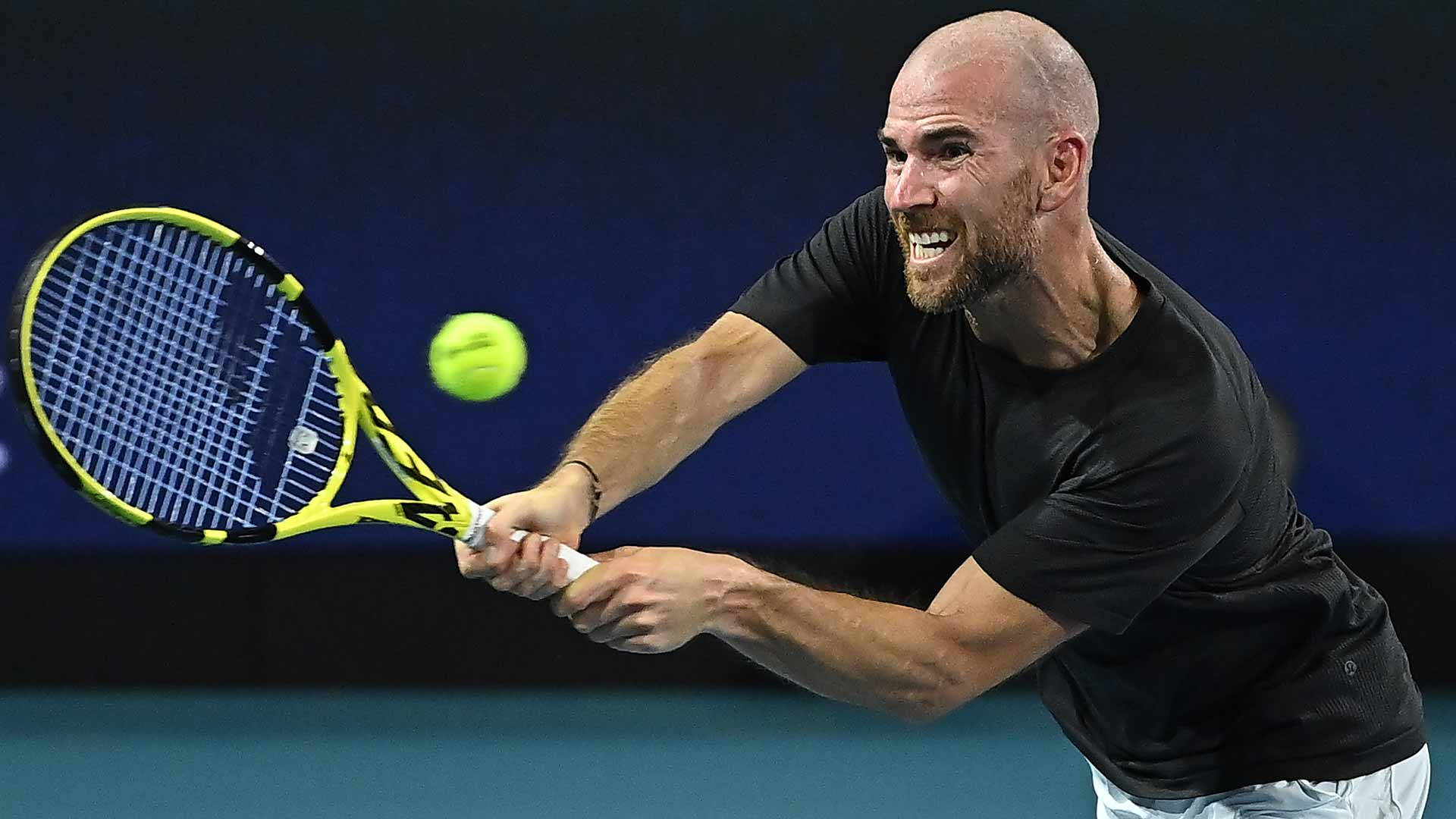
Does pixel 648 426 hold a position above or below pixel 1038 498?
above

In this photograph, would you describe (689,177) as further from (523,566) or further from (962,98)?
(523,566)

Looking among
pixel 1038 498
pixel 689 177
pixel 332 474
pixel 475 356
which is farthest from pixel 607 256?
pixel 1038 498

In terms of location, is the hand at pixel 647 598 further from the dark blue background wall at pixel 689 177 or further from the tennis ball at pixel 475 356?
the dark blue background wall at pixel 689 177

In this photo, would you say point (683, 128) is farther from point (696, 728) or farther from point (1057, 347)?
point (1057, 347)

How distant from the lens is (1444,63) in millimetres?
5238

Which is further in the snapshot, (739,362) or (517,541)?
(739,362)

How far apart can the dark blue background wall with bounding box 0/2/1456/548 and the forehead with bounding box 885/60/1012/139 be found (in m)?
2.89

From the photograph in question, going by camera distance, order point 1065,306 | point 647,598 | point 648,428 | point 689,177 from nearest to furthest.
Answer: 1. point 647,598
2. point 1065,306
3. point 648,428
4. point 689,177

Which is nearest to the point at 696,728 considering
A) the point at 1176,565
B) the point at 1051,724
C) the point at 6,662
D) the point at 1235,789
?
the point at 1051,724

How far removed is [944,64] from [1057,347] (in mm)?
418

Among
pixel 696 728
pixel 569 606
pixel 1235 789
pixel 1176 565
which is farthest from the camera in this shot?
pixel 696 728

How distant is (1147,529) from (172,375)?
2153 millimetres

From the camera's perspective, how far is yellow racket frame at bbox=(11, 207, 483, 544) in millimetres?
2193

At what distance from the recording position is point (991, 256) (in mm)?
2459
